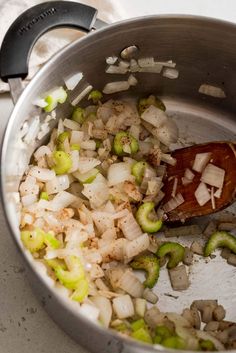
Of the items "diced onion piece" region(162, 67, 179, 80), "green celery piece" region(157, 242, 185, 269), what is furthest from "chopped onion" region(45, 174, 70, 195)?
"diced onion piece" region(162, 67, 179, 80)

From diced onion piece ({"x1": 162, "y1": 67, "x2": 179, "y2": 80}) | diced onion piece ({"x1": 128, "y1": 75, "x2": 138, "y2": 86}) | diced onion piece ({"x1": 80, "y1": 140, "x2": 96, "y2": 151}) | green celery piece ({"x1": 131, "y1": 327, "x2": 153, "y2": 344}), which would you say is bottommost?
green celery piece ({"x1": 131, "y1": 327, "x2": 153, "y2": 344})

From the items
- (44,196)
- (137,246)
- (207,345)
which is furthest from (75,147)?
(207,345)

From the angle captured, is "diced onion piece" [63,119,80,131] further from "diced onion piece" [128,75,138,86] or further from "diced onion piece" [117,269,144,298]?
"diced onion piece" [117,269,144,298]

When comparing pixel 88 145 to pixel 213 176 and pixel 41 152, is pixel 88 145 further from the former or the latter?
pixel 213 176

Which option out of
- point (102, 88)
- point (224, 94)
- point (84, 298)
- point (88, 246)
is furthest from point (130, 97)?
point (84, 298)

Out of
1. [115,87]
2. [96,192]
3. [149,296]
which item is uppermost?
[115,87]

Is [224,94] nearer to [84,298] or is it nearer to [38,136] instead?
[38,136]
